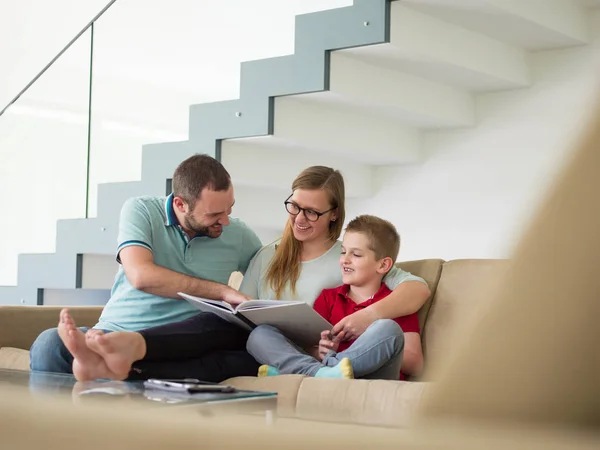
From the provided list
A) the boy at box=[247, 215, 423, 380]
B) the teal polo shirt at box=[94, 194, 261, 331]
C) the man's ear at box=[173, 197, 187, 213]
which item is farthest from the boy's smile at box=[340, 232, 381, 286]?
the man's ear at box=[173, 197, 187, 213]

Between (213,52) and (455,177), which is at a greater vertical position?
(213,52)

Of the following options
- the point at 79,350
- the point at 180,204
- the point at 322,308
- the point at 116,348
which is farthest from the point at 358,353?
the point at 180,204

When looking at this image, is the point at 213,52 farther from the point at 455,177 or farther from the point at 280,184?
the point at 455,177

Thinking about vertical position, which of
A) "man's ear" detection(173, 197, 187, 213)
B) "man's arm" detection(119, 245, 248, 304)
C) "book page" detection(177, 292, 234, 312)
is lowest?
"book page" detection(177, 292, 234, 312)

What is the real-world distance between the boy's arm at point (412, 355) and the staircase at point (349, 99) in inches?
49.5

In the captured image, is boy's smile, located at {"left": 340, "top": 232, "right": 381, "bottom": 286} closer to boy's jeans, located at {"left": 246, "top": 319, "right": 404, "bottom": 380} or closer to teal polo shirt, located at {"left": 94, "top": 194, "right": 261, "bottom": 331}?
boy's jeans, located at {"left": 246, "top": 319, "right": 404, "bottom": 380}

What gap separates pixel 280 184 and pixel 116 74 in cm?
97

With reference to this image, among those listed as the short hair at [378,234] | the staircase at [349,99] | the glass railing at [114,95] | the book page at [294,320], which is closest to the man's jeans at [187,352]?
the book page at [294,320]

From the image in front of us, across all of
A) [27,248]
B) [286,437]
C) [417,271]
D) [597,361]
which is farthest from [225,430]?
[27,248]

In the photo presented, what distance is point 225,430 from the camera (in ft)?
0.96

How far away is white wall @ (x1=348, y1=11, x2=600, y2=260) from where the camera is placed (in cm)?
389

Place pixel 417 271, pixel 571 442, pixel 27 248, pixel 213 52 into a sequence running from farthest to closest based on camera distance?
pixel 27 248
pixel 213 52
pixel 417 271
pixel 571 442

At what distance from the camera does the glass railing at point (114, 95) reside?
3836mm

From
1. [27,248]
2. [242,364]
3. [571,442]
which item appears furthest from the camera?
[27,248]
